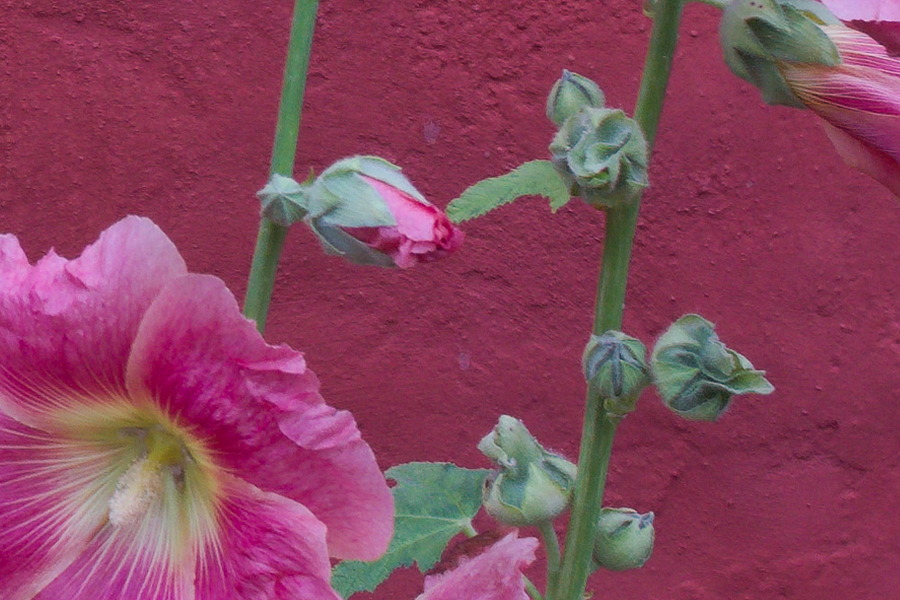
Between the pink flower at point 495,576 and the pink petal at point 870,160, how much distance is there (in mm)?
216

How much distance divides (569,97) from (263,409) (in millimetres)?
228

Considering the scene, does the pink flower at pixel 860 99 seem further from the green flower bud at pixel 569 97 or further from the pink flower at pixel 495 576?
the pink flower at pixel 495 576

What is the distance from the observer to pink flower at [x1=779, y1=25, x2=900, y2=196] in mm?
395

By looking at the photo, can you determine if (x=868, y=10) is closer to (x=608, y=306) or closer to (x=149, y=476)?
(x=608, y=306)

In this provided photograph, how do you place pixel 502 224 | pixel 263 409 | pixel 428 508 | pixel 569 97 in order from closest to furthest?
pixel 263 409 → pixel 569 97 → pixel 428 508 → pixel 502 224

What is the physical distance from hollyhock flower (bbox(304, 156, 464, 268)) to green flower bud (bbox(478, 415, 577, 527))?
137 mm

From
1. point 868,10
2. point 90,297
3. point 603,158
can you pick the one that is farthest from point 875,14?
point 90,297

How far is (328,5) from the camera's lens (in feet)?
4.03

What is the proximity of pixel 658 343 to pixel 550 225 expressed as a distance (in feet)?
2.71

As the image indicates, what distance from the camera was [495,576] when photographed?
16.4 inches

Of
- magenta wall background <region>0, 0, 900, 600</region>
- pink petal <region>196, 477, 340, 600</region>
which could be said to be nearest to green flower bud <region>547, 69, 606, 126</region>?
pink petal <region>196, 477, 340, 600</region>

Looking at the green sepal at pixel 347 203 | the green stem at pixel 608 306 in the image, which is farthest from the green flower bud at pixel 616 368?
the green sepal at pixel 347 203

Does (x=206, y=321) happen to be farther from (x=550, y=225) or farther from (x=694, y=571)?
(x=694, y=571)

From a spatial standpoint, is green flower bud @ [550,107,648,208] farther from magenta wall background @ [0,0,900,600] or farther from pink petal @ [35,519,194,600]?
magenta wall background @ [0,0,900,600]
